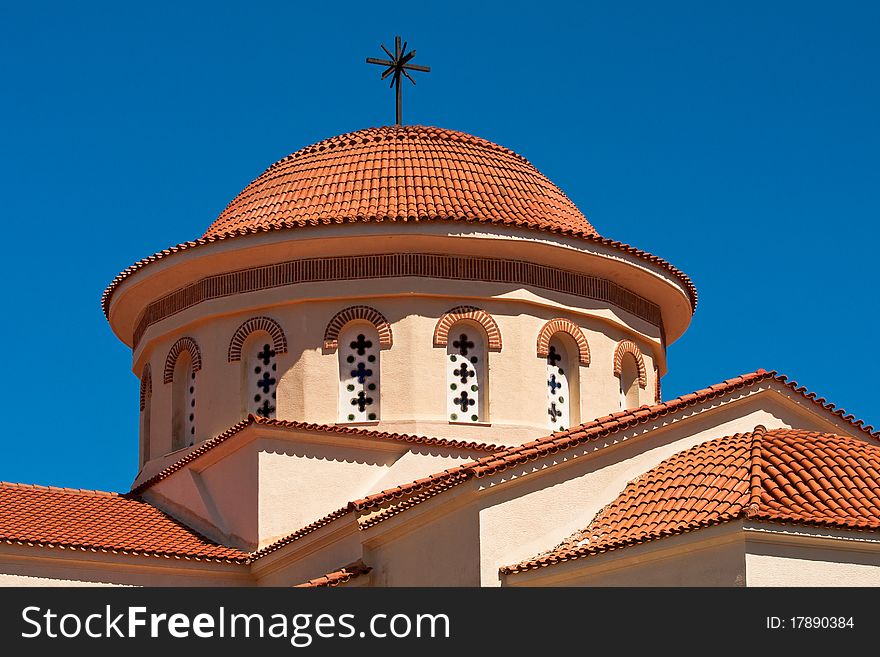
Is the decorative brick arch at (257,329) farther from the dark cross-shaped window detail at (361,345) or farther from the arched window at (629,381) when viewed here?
the arched window at (629,381)

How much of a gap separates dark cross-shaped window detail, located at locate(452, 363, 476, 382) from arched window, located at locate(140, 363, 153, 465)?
467 cm

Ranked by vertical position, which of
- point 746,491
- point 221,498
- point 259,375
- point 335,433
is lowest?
point 746,491

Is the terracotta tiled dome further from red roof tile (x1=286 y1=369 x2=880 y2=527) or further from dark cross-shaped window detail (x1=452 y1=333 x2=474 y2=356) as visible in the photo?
red roof tile (x1=286 y1=369 x2=880 y2=527)

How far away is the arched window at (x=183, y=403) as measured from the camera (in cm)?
2578

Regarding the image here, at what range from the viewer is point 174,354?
85.6 feet

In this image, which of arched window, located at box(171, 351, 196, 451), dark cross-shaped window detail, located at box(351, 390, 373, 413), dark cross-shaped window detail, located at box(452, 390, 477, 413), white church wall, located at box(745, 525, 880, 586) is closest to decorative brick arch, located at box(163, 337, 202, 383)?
arched window, located at box(171, 351, 196, 451)

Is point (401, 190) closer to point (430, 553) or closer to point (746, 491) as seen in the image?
point (430, 553)

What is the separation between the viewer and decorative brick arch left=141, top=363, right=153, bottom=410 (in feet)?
87.7

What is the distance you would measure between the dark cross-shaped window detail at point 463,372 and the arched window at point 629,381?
2.47m

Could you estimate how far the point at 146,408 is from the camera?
2694cm

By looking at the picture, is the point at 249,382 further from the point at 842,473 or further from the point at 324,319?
the point at 842,473

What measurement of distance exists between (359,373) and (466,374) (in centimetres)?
141

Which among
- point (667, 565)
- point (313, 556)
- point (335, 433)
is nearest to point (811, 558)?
point (667, 565)

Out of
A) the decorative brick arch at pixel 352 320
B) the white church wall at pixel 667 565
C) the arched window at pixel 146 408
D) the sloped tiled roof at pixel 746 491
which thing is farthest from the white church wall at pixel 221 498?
the white church wall at pixel 667 565
